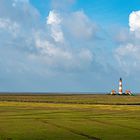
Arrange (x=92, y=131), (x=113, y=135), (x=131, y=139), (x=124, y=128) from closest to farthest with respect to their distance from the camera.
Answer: (x=131, y=139)
(x=113, y=135)
(x=92, y=131)
(x=124, y=128)

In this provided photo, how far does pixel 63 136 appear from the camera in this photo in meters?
28.2

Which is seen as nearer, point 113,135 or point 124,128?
point 113,135

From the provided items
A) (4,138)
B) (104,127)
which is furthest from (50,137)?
(104,127)

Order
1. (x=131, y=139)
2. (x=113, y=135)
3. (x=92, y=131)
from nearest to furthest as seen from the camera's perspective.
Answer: (x=131, y=139) < (x=113, y=135) < (x=92, y=131)

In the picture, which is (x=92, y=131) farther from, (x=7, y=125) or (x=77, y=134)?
(x=7, y=125)

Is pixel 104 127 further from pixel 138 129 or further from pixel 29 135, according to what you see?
pixel 29 135

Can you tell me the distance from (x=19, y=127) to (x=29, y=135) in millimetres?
5123

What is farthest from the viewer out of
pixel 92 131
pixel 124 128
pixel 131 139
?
pixel 124 128

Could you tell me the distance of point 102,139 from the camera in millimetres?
26672

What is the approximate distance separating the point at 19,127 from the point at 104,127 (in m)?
6.98

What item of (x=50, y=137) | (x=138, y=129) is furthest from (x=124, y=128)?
(x=50, y=137)

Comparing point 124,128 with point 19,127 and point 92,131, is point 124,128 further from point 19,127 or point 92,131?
point 19,127

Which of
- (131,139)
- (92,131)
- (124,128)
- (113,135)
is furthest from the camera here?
(124,128)

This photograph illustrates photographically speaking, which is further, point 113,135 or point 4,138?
Result: point 113,135
